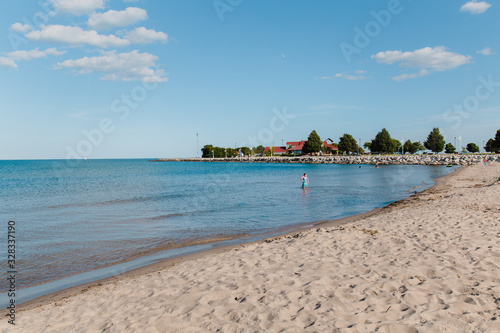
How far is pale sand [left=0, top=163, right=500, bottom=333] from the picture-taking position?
15.6ft

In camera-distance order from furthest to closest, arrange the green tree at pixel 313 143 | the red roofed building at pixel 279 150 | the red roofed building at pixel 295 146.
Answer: the red roofed building at pixel 279 150, the red roofed building at pixel 295 146, the green tree at pixel 313 143

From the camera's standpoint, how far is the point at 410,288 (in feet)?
18.6

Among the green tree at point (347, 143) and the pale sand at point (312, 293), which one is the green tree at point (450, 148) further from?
the pale sand at point (312, 293)

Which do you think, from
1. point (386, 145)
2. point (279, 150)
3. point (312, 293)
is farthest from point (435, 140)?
point (312, 293)

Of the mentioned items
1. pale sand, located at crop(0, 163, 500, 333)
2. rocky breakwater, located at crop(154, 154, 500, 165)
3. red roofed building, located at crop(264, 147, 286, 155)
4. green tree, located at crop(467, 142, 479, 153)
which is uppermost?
red roofed building, located at crop(264, 147, 286, 155)

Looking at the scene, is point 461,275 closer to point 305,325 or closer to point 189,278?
point 305,325

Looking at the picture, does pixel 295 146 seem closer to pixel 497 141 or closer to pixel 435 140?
pixel 435 140

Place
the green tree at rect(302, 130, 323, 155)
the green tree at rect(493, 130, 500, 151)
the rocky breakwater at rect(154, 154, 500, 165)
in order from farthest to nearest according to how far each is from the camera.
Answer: the green tree at rect(302, 130, 323, 155) < the green tree at rect(493, 130, 500, 151) < the rocky breakwater at rect(154, 154, 500, 165)

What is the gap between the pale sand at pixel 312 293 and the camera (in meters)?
4.77

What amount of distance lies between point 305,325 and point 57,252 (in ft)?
34.7

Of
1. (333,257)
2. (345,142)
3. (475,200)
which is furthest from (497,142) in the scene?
(333,257)

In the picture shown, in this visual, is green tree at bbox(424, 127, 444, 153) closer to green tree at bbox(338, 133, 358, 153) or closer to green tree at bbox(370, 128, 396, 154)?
green tree at bbox(370, 128, 396, 154)

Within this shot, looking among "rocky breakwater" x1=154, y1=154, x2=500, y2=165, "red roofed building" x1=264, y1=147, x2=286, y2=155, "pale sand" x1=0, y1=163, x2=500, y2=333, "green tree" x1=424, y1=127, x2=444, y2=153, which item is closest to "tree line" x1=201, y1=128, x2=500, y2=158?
"green tree" x1=424, y1=127, x2=444, y2=153

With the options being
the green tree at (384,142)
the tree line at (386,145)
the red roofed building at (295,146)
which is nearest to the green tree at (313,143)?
the tree line at (386,145)
